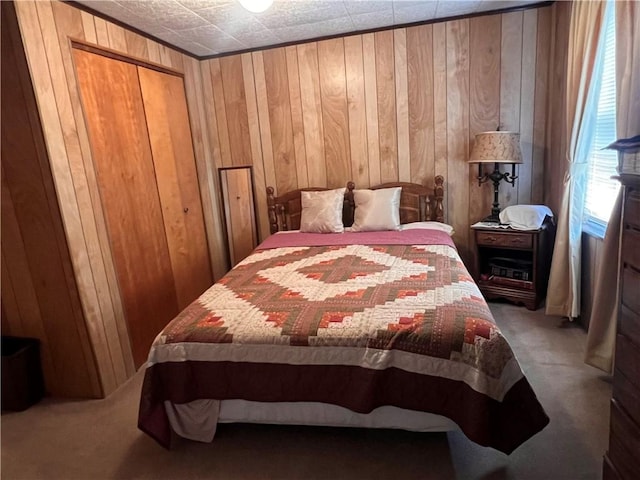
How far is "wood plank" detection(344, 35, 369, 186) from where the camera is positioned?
10.8ft

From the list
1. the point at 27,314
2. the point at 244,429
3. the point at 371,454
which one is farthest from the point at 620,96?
the point at 27,314

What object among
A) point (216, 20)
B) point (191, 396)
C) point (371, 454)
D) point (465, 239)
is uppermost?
point (216, 20)

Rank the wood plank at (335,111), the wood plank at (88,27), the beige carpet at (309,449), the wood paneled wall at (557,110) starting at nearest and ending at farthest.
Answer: the beige carpet at (309,449) → the wood plank at (88,27) → the wood paneled wall at (557,110) → the wood plank at (335,111)

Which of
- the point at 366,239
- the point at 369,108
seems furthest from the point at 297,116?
the point at 366,239

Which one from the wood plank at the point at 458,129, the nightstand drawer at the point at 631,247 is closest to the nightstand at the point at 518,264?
the wood plank at the point at 458,129

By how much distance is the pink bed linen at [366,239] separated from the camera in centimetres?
281

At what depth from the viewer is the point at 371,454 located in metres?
1.70

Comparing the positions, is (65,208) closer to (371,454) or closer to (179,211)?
(179,211)

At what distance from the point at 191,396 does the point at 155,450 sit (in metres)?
0.37

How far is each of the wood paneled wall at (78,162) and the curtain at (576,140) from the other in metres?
2.90

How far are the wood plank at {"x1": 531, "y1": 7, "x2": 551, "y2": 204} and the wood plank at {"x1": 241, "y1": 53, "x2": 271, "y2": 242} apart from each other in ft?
7.75

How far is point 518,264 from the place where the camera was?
Answer: 3.01 meters

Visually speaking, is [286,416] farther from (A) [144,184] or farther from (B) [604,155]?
(B) [604,155]

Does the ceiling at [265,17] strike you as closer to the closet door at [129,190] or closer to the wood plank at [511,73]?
the wood plank at [511,73]
